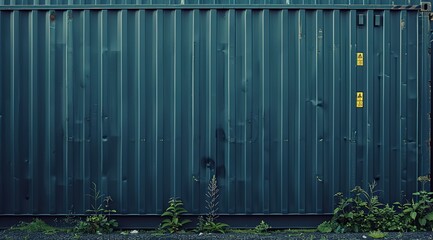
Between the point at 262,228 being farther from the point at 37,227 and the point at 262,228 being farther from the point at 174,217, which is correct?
the point at 37,227

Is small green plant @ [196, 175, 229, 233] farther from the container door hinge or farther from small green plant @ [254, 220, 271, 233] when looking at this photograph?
the container door hinge

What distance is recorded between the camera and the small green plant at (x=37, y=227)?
6.76 m

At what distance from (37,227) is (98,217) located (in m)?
0.79

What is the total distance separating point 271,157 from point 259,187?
0.41m

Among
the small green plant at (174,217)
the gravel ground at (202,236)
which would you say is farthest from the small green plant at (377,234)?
the small green plant at (174,217)

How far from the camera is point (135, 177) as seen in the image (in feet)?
22.7

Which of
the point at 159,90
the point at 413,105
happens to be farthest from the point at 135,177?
the point at 413,105

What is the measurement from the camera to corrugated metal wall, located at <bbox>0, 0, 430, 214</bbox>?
6.90 m

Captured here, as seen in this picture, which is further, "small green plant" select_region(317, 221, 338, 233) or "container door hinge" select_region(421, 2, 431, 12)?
"container door hinge" select_region(421, 2, 431, 12)

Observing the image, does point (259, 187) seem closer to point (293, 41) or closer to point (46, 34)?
point (293, 41)

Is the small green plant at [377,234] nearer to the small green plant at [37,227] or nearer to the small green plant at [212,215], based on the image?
the small green plant at [212,215]

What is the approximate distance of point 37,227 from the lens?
22.4 feet

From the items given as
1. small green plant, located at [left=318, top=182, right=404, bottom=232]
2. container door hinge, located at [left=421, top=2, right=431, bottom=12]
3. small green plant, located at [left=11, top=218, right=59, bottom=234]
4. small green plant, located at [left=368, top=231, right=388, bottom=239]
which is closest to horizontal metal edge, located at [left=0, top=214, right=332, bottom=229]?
small green plant, located at [left=11, top=218, right=59, bottom=234]

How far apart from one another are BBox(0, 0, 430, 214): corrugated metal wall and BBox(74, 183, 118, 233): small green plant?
0.34 feet
